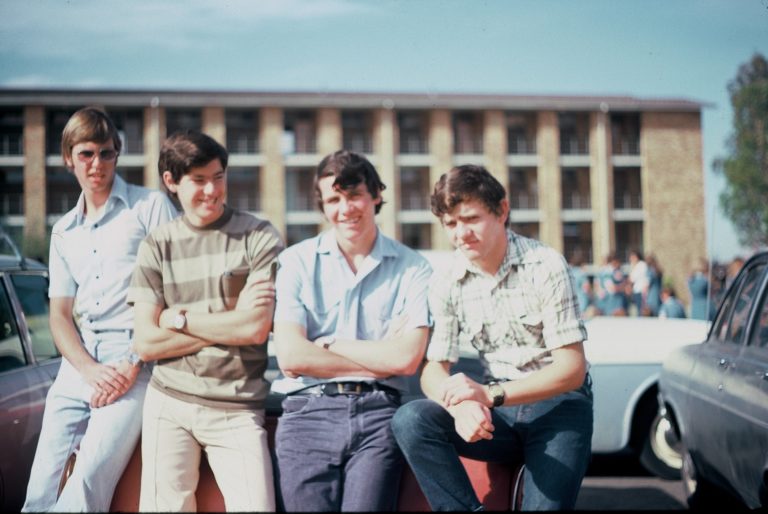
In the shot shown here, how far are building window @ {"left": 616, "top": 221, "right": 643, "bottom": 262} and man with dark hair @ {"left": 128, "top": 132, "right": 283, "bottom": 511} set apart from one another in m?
39.6

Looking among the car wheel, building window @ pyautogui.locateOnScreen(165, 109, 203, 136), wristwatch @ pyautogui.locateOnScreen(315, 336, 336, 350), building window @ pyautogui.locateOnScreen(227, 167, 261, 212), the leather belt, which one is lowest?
the car wheel

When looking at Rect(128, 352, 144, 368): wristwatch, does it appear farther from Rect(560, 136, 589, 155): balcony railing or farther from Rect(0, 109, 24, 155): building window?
Rect(560, 136, 589, 155): balcony railing


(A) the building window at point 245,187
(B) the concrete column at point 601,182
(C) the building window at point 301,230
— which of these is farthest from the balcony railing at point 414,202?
(B) the concrete column at point 601,182

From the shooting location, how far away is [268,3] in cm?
355

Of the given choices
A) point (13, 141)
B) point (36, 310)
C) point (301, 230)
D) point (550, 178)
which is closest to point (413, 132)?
point (550, 178)

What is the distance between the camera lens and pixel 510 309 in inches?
117

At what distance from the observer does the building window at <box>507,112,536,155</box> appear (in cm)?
4053

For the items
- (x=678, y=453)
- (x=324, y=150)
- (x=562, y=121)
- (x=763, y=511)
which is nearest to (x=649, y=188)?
(x=562, y=121)

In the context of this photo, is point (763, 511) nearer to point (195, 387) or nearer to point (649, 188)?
point (195, 387)

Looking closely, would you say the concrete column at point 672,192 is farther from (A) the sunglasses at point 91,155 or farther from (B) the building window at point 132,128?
(A) the sunglasses at point 91,155

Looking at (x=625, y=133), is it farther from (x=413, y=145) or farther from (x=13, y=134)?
(x=13, y=134)

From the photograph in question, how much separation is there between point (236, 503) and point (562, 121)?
3994 cm

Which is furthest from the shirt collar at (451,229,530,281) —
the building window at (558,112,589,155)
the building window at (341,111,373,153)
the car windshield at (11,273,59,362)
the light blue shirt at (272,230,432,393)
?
the building window at (558,112,589,155)

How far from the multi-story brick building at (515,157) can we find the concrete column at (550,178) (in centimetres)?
5
